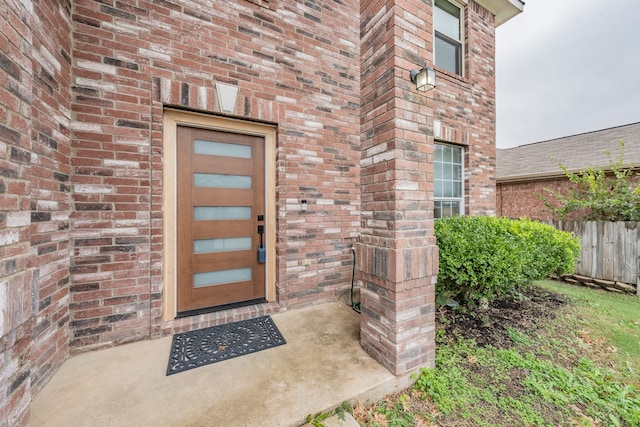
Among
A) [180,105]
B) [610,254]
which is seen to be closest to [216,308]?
[180,105]

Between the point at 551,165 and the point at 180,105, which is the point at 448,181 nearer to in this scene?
the point at 180,105

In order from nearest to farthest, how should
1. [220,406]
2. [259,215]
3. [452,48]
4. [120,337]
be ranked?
[220,406] → [120,337] → [259,215] → [452,48]

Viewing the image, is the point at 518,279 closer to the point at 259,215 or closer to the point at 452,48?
the point at 259,215

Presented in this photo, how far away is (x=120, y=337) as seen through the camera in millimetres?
2244

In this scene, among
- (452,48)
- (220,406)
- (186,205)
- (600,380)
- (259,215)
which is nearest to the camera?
(220,406)

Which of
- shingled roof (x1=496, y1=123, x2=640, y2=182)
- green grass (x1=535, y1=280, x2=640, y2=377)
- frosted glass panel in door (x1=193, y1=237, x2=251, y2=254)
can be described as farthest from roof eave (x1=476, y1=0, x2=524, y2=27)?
frosted glass panel in door (x1=193, y1=237, x2=251, y2=254)

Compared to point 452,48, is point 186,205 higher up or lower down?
lower down

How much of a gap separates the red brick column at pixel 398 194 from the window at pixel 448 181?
276 cm

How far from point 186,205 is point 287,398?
2083 millimetres

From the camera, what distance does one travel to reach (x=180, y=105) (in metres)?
2.43

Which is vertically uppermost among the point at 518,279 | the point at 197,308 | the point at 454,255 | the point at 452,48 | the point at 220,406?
the point at 452,48

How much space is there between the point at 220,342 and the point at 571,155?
1100 cm

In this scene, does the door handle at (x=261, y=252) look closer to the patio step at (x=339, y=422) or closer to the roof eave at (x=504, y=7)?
the patio step at (x=339, y=422)

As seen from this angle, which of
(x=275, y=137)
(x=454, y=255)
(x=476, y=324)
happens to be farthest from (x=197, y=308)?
(x=476, y=324)
